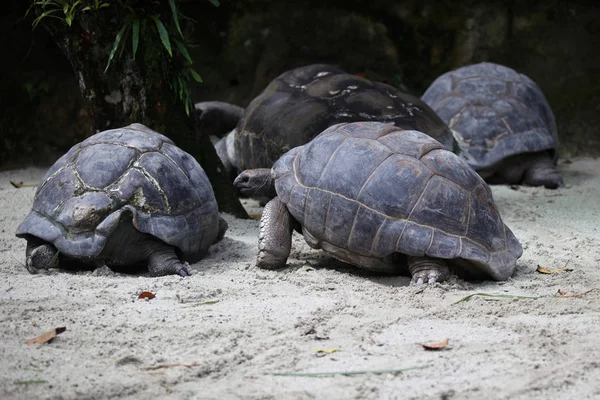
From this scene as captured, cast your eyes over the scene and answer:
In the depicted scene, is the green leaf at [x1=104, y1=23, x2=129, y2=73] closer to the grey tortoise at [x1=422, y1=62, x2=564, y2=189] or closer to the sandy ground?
the sandy ground

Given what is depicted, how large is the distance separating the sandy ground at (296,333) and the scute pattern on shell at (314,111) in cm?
166

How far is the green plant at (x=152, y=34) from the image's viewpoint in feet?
16.0

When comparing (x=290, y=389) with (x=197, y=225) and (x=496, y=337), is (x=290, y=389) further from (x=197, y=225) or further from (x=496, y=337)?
(x=197, y=225)

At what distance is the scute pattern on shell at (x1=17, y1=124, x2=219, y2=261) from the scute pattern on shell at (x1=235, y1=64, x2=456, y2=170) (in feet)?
5.71

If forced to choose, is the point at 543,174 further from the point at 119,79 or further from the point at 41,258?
the point at 41,258

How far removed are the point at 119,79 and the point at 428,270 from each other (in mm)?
2548

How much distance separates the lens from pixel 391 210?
3.95m

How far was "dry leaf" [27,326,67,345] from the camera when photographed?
290 centimetres

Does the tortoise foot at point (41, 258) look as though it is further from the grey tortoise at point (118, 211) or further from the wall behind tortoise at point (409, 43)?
the wall behind tortoise at point (409, 43)

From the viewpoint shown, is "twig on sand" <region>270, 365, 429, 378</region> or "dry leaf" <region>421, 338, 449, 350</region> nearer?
"twig on sand" <region>270, 365, 429, 378</region>

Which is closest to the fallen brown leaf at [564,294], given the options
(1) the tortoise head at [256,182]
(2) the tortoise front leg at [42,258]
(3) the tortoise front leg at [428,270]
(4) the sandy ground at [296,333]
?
(4) the sandy ground at [296,333]

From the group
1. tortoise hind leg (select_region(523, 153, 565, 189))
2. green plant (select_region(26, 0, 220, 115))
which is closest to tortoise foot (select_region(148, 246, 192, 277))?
green plant (select_region(26, 0, 220, 115))

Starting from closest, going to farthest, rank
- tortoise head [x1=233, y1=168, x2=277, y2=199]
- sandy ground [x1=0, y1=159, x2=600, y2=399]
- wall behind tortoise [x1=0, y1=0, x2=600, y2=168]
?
sandy ground [x1=0, y1=159, x2=600, y2=399], tortoise head [x1=233, y1=168, x2=277, y2=199], wall behind tortoise [x1=0, y1=0, x2=600, y2=168]

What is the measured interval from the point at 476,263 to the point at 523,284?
26cm
